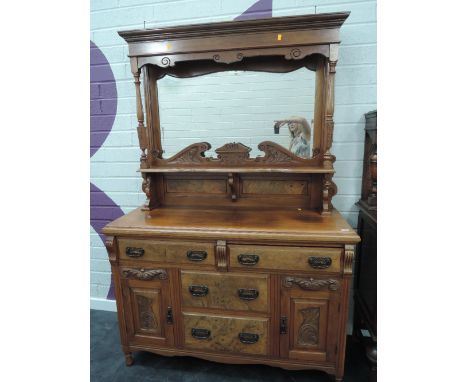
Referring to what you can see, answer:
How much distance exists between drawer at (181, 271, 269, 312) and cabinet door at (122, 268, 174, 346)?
5.6 inches

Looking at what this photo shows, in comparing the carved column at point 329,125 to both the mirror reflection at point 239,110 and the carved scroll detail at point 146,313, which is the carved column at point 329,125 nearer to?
the mirror reflection at point 239,110

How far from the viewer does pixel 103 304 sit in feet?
A: 7.57

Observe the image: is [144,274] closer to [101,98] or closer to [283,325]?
[283,325]

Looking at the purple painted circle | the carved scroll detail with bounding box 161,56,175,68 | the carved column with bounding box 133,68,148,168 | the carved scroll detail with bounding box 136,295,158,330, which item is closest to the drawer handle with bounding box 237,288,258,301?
the carved scroll detail with bounding box 136,295,158,330

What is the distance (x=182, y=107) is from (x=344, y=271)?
143 centimetres

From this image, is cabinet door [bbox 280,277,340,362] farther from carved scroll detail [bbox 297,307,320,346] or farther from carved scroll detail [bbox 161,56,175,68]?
carved scroll detail [bbox 161,56,175,68]

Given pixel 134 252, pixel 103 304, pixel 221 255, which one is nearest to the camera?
pixel 221 255

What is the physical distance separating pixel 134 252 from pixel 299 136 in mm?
1229

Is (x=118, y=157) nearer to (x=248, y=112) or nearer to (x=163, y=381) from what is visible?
(x=248, y=112)

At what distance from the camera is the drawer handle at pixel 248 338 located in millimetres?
1468

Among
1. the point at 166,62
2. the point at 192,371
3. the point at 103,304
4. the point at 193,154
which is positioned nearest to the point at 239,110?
the point at 193,154

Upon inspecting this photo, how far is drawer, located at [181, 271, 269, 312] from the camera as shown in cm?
142

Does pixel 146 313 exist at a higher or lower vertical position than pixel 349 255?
lower

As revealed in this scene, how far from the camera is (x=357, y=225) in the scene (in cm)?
181
